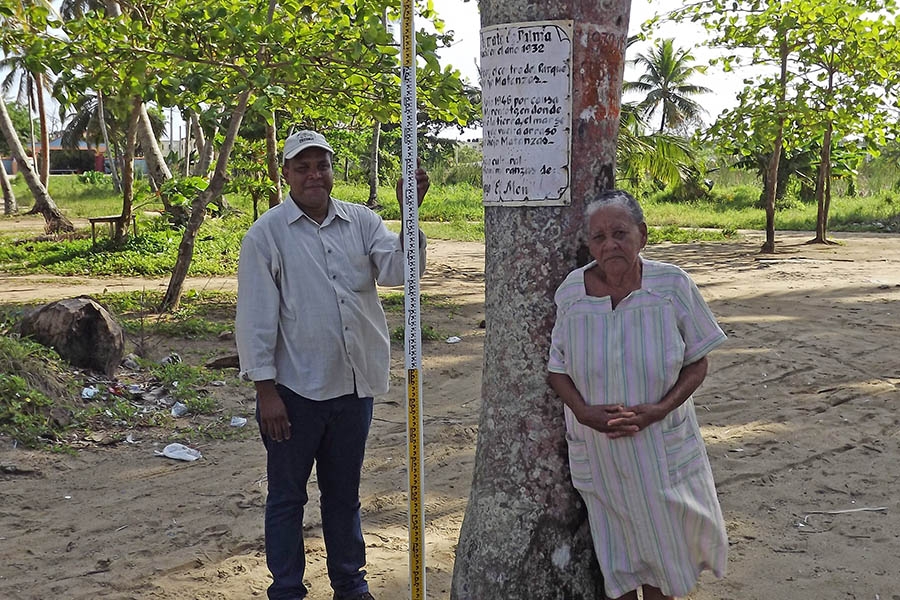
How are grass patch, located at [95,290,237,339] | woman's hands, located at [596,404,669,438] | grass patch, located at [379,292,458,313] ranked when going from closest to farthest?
woman's hands, located at [596,404,669,438]
grass patch, located at [95,290,237,339]
grass patch, located at [379,292,458,313]

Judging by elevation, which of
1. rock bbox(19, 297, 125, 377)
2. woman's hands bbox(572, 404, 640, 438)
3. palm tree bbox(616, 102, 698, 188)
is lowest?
rock bbox(19, 297, 125, 377)

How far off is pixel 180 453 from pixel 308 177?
10.2 feet

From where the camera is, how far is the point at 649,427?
2.74 meters

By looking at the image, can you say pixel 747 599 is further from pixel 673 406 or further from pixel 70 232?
pixel 70 232

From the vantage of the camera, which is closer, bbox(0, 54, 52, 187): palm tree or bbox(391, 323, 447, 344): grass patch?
bbox(391, 323, 447, 344): grass patch

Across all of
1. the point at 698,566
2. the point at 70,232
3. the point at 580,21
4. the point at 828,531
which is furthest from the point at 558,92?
the point at 70,232

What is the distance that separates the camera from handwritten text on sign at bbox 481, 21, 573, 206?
295 cm

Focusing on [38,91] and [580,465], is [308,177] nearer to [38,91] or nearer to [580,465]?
[580,465]

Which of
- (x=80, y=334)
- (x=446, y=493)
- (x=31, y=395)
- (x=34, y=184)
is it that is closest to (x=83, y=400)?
(x=31, y=395)

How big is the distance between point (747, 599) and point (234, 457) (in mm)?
3343

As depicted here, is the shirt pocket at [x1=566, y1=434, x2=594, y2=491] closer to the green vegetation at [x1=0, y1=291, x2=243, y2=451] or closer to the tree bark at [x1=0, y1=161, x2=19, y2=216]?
the green vegetation at [x1=0, y1=291, x2=243, y2=451]

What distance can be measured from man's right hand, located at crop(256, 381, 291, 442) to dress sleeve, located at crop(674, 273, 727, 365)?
4.75ft

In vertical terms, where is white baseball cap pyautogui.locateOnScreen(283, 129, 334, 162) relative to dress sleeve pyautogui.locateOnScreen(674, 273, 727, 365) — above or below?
above

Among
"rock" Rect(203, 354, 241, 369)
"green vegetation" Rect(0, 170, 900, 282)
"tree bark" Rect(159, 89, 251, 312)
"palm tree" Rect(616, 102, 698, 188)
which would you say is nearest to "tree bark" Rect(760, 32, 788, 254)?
"palm tree" Rect(616, 102, 698, 188)
